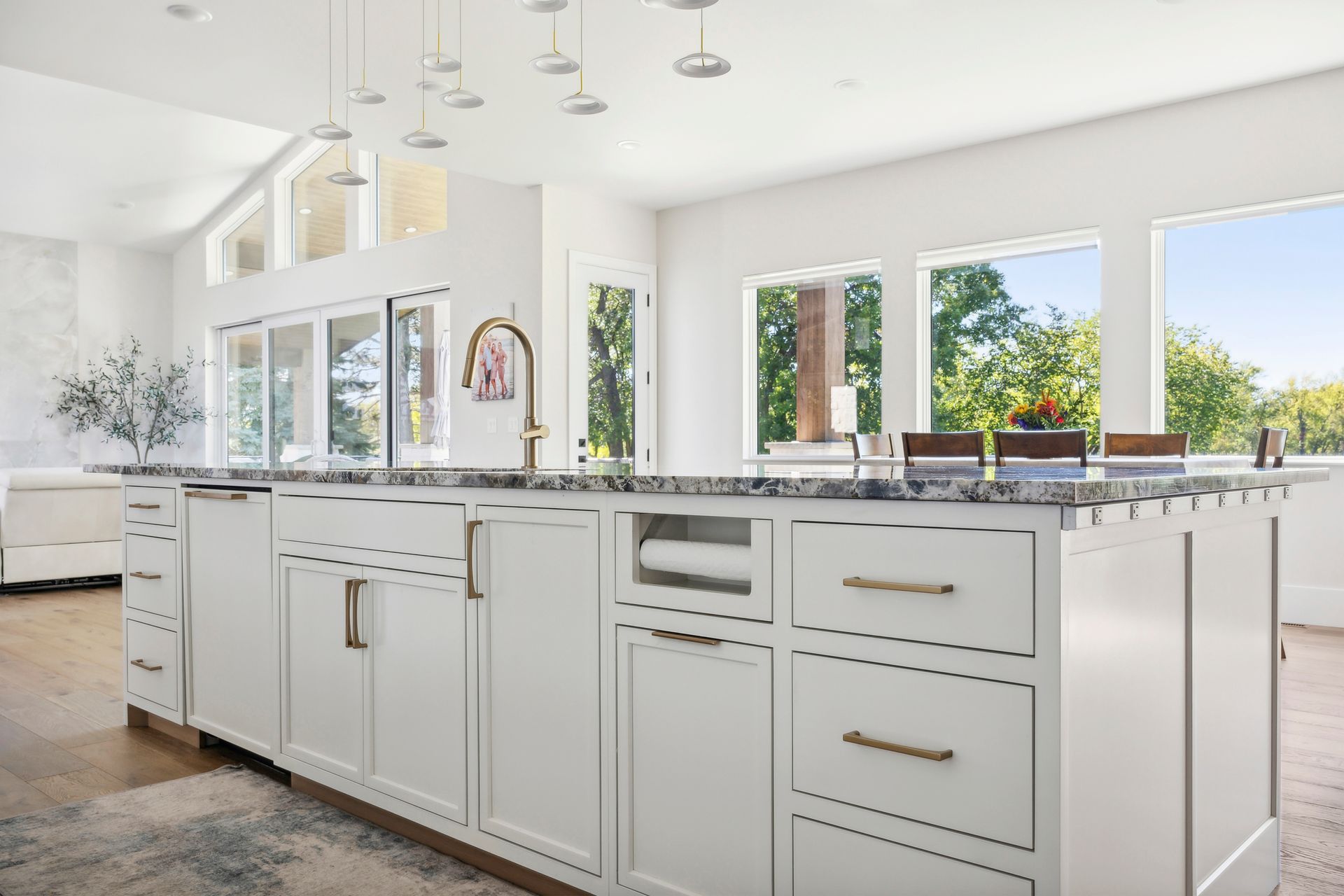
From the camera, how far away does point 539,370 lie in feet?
19.9

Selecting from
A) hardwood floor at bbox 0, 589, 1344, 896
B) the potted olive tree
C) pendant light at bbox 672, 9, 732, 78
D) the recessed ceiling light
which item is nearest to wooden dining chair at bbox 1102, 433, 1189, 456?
hardwood floor at bbox 0, 589, 1344, 896

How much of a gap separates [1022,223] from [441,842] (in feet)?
15.0

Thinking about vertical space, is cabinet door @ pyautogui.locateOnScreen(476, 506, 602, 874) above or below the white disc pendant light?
below

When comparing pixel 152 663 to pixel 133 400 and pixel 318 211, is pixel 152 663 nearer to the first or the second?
pixel 318 211

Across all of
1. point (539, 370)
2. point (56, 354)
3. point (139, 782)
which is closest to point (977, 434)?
point (139, 782)

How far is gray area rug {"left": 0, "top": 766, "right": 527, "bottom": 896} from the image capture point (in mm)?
1961

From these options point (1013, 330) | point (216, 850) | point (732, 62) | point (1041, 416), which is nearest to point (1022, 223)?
point (1013, 330)

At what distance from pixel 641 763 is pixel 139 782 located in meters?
1.75

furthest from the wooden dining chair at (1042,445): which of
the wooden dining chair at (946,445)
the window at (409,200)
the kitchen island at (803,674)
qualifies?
the window at (409,200)

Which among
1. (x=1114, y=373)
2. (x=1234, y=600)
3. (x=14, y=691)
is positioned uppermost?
(x=1114, y=373)

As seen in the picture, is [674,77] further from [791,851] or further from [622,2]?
[791,851]

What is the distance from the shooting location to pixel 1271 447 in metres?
3.20

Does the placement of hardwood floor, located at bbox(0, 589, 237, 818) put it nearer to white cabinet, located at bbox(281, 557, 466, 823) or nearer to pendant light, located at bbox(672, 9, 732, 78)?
white cabinet, located at bbox(281, 557, 466, 823)

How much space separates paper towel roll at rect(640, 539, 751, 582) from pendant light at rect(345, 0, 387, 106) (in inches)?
71.2
